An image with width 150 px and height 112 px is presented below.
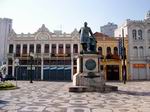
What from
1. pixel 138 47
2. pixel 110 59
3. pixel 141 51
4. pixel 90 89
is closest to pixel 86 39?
pixel 90 89

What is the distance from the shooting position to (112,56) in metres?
51.0

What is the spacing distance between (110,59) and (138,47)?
6.88 meters

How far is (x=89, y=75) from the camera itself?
732 inches

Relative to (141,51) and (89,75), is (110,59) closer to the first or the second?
(141,51)

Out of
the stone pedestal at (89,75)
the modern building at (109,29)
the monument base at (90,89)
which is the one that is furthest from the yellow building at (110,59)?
the monument base at (90,89)

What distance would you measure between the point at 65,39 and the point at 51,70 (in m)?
7.46

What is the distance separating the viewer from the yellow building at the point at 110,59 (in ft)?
166

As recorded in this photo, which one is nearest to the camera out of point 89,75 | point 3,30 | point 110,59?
point 89,75

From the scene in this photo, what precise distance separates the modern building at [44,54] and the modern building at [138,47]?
38.5 ft

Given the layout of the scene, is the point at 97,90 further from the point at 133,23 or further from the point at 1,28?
the point at 1,28

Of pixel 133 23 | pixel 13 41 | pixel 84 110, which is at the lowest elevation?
pixel 84 110

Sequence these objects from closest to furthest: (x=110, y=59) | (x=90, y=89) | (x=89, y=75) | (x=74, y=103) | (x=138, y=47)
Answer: (x=74, y=103) < (x=90, y=89) < (x=89, y=75) < (x=110, y=59) < (x=138, y=47)

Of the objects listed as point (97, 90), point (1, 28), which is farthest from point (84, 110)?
point (1, 28)

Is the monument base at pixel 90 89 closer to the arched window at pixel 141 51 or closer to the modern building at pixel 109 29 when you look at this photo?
the arched window at pixel 141 51
